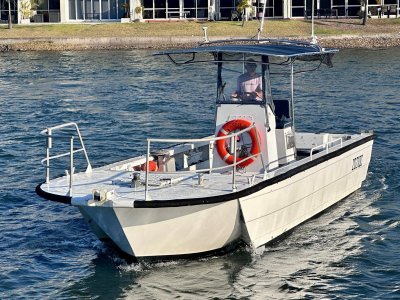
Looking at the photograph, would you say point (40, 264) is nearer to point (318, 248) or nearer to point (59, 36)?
point (318, 248)

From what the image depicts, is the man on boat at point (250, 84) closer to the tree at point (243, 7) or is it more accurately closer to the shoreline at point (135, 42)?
the shoreline at point (135, 42)

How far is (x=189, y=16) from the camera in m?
69.8

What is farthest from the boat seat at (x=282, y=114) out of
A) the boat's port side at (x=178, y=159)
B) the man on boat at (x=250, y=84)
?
the boat's port side at (x=178, y=159)

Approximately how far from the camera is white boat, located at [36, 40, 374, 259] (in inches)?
540

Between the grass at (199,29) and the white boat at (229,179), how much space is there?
139 ft

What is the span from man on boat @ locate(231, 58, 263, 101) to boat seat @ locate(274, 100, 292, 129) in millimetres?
810

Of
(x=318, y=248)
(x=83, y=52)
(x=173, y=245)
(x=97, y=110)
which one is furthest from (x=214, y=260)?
(x=83, y=52)

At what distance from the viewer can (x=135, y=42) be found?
5944 cm

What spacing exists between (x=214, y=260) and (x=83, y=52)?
1697 inches

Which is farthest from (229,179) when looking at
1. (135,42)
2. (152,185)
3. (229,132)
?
(135,42)

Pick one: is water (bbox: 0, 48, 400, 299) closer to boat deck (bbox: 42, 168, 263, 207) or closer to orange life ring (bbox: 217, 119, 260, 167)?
boat deck (bbox: 42, 168, 263, 207)

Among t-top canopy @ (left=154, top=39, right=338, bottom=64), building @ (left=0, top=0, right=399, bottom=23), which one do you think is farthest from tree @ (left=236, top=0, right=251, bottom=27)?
t-top canopy @ (left=154, top=39, right=338, bottom=64)

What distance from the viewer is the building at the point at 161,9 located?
224 ft

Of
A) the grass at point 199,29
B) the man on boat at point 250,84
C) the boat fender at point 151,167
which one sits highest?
the man on boat at point 250,84
